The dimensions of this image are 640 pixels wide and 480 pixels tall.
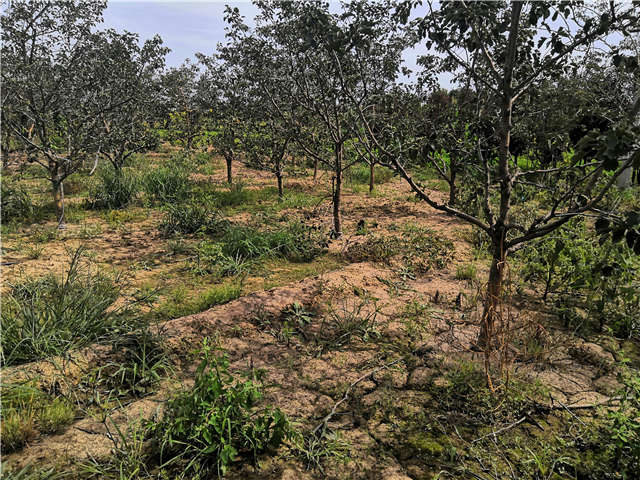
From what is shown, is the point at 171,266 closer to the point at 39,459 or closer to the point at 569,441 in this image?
the point at 39,459

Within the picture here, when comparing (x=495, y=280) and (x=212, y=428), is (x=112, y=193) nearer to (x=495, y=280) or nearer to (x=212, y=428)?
(x=212, y=428)

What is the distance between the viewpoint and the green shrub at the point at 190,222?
6656 mm

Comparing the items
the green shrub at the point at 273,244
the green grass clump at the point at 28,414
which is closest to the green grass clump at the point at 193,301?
the green shrub at the point at 273,244

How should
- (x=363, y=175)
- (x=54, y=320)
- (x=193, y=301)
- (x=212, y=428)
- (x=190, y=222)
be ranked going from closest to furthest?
(x=212, y=428), (x=54, y=320), (x=193, y=301), (x=190, y=222), (x=363, y=175)

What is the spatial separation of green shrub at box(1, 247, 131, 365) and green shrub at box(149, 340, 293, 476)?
121 centimetres

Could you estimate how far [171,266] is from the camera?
5.34 meters

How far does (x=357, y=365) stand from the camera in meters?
3.29

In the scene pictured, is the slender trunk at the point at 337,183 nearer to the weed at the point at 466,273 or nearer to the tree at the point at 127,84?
the weed at the point at 466,273

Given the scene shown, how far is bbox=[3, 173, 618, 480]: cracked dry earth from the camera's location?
2305 millimetres

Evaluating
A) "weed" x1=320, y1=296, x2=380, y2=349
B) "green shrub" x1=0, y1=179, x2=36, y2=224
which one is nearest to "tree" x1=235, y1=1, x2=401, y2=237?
"weed" x1=320, y1=296, x2=380, y2=349

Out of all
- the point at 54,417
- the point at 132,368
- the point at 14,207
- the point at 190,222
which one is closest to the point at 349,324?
the point at 132,368

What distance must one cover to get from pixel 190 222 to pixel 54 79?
3354mm

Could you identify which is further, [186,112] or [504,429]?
[186,112]

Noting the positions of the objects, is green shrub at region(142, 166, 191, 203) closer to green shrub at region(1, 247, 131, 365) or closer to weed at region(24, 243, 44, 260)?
weed at region(24, 243, 44, 260)
